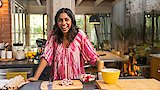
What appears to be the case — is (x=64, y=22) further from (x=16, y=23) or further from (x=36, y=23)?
(x=36, y=23)

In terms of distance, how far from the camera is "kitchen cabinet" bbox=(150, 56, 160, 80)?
17.9 feet

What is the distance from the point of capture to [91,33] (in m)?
9.29

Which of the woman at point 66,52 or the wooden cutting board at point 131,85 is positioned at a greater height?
the woman at point 66,52

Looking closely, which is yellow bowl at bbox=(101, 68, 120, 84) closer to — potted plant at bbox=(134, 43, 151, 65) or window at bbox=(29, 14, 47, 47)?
potted plant at bbox=(134, 43, 151, 65)

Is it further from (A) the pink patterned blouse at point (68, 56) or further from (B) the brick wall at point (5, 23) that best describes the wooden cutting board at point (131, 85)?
(B) the brick wall at point (5, 23)

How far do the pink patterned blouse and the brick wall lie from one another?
230cm

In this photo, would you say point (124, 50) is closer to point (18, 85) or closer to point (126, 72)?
point (126, 72)

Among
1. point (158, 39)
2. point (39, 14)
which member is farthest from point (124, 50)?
point (39, 14)

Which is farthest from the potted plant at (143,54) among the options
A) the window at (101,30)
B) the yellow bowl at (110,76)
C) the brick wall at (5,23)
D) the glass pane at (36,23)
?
the yellow bowl at (110,76)

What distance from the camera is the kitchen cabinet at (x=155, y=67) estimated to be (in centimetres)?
545

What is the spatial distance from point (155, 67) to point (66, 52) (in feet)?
13.2

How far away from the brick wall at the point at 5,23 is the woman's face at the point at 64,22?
241cm

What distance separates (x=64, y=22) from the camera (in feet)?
6.51

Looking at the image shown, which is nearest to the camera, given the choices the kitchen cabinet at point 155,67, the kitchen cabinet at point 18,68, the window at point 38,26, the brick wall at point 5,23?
the kitchen cabinet at point 18,68
